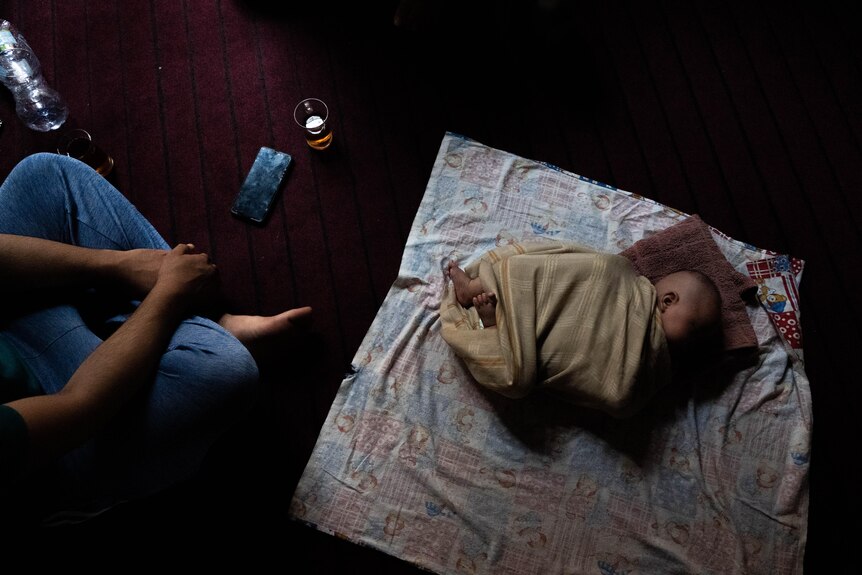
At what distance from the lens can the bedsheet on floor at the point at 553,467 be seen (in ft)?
4.21

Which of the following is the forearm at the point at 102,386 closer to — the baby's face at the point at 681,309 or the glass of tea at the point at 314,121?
the glass of tea at the point at 314,121

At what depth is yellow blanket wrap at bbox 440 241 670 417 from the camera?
1257 millimetres

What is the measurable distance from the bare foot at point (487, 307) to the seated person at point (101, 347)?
49 centimetres

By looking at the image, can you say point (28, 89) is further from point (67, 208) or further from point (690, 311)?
point (690, 311)

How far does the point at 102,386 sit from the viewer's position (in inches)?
36.8

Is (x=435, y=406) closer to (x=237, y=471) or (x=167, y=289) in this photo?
(x=237, y=471)

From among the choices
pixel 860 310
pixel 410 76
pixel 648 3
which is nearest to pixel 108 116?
pixel 410 76

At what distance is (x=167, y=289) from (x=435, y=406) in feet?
1.98

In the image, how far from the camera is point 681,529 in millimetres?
1293

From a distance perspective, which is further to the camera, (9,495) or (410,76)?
(410,76)

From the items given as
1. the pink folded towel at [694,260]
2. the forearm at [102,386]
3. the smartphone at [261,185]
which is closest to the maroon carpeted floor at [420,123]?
the smartphone at [261,185]

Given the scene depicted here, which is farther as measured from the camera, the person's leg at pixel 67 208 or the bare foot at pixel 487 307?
the bare foot at pixel 487 307

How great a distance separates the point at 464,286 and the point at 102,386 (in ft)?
2.46

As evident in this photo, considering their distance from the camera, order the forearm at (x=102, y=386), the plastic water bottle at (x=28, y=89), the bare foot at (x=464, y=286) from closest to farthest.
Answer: the forearm at (x=102, y=386)
the bare foot at (x=464, y=286)
the plastic water bottle at (x=28, y=89)
